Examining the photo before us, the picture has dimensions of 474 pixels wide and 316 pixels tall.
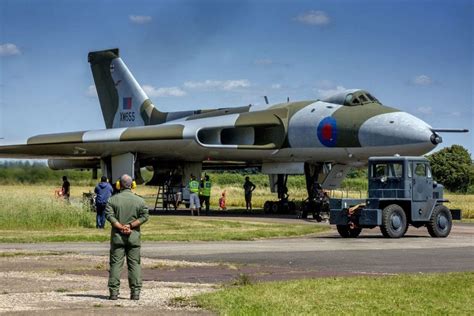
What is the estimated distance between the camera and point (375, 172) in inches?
870

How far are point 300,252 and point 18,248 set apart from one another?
17.4 ft

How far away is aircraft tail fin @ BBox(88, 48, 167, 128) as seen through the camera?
40.1m

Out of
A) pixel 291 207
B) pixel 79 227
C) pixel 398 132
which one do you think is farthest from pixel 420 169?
pixel 291 207

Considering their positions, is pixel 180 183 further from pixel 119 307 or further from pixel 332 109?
pixel 119 307

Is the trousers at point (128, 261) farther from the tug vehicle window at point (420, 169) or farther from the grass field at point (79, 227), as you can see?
the tug vehicle window at point (420, 169)

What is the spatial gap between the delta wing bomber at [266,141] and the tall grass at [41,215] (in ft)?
23.8

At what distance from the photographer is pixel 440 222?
21.7m

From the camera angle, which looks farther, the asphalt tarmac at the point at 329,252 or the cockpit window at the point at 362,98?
the cockpit window at the point at 362,98

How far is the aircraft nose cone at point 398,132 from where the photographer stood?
2830 cm

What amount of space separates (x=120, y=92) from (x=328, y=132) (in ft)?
43.0

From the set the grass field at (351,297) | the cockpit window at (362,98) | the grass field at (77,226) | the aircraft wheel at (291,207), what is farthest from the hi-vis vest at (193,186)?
the grass field at (351,297)

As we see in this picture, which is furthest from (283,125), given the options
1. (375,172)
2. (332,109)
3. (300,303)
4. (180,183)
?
(300,303)

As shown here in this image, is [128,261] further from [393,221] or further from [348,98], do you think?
[348,98]

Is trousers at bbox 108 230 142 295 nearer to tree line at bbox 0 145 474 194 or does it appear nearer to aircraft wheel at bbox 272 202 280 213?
aircraft wheel at bbox 272 202 280 213
